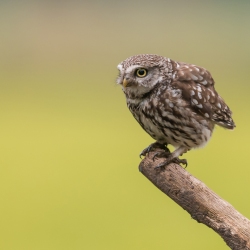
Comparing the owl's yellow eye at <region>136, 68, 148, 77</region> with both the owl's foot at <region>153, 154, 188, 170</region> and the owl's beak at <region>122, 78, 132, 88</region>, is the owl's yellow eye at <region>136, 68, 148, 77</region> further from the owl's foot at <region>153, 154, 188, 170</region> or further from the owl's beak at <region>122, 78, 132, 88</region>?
the owl's foot at <region>153, 154, 188, 170</region>

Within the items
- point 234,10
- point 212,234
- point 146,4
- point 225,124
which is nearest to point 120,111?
point 146,4

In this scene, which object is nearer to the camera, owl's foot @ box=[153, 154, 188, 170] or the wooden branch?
the wooden branch

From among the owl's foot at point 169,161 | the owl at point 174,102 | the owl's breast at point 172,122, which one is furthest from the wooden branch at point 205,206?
the owl's breast at point 172,122

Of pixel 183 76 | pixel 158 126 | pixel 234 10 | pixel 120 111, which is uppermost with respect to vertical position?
pixel 234 10

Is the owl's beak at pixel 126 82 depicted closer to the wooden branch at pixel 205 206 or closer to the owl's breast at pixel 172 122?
the owl's breast at pixel 172 122

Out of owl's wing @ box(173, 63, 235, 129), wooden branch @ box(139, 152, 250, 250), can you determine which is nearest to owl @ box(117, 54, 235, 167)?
owl's wing @ box(173, 63, 235, 129)

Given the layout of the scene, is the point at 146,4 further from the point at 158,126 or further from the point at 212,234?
the point at 158,126

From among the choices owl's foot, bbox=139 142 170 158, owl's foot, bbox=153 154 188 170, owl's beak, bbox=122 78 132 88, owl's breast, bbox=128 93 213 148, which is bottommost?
owl's foot, bbox=153 154 188 170

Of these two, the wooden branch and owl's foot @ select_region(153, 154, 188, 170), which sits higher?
owl's foot @ select_region(153, 154, 188, 170)
